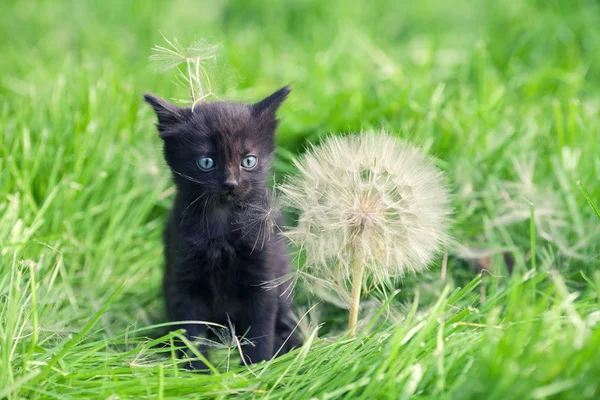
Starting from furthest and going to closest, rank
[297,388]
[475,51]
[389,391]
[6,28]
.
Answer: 1. [6,28]
2. [475,51]
3. [297,388]
4. [389,391]

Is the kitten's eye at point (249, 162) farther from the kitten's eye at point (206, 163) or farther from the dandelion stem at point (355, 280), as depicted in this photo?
the dandelion stem at point (355, 280)

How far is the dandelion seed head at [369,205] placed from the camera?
2637 mm

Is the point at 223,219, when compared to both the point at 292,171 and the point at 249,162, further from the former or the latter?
the point at 292,171

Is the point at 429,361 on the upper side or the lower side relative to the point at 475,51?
lower

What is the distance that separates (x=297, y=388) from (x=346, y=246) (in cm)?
60

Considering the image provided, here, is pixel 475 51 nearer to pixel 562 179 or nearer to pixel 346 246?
pixel 562 179

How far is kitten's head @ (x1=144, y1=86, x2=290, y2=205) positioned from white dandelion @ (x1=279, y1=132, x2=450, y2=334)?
0.25 metres

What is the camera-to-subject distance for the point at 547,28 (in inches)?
235

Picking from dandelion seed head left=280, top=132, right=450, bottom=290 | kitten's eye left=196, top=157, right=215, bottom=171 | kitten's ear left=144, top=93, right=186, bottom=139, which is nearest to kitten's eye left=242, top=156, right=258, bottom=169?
kitten's eye left=196, top=157, right=215, bottom=171

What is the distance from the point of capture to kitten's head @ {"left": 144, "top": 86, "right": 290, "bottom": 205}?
287 centimetres

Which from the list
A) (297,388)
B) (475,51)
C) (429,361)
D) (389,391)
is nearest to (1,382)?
(297,388)

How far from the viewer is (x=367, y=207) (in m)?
2.62

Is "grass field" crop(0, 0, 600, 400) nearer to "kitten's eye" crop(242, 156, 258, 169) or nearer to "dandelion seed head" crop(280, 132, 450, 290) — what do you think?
"dandelion seed head" crop(280, 132, 450, 290)

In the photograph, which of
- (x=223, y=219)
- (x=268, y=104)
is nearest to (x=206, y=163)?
(x=223, y=219)
